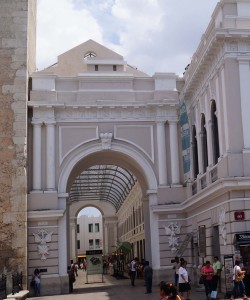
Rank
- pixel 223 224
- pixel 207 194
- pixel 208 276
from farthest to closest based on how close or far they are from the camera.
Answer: pixel 207 194, pixel 223 224, pixel 208 276

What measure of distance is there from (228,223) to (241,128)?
3683 mm

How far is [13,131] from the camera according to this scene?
2758 centimetres

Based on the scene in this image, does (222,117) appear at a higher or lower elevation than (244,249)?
higher

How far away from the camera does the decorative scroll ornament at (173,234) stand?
28172 millimetres

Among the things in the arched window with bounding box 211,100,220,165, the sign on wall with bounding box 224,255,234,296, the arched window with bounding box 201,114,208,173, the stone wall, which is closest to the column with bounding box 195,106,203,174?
the arched window with bounding box 201,114,208,173

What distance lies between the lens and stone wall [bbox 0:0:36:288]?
26406 mm

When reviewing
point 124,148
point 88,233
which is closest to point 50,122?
point 124,148

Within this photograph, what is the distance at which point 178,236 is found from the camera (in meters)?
28.4

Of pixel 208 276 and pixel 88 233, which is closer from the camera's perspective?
pixel 208 276

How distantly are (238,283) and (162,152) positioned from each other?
12744 mm

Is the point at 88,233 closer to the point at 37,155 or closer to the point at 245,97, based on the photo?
the point at 37,155

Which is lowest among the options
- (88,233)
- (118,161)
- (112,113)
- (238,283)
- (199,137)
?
(238,283)

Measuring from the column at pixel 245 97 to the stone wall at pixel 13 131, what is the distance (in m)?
12.1

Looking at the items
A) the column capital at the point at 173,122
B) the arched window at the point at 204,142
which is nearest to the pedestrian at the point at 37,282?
the arched window at the point at 204,142
